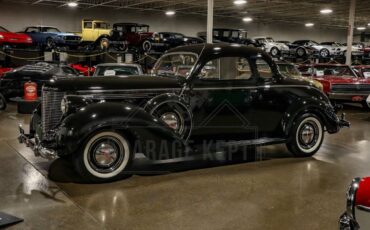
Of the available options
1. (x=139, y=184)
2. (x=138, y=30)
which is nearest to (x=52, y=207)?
(x=139, y=184)

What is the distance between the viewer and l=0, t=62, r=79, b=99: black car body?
40.4 feet

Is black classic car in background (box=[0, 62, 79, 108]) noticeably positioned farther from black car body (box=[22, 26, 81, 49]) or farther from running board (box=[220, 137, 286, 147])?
running board (box=[220, 137, 286, 147])

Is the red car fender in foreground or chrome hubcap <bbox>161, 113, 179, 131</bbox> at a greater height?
chrome hubcap <bbox>161, 113, 179, 131</bbox>

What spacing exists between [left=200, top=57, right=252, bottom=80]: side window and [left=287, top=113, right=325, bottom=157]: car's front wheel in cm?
121

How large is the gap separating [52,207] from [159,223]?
3.98 ft

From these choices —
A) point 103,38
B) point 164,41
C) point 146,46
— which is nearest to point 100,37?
point 103,38

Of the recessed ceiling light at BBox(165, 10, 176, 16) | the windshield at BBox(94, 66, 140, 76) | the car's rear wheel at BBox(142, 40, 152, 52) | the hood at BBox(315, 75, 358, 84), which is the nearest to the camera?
the windshield at BBox(94, 66, 140, 76)

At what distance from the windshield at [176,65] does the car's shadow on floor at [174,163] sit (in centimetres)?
131

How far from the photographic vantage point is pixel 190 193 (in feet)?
15.2

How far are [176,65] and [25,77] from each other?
8.17 m

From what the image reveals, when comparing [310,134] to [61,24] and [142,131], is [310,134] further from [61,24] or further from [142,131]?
[61,24]

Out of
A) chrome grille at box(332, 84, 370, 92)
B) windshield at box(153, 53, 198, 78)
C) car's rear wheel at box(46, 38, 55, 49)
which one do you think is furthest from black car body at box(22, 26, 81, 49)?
windshield at box(153, 53, 198, 78)

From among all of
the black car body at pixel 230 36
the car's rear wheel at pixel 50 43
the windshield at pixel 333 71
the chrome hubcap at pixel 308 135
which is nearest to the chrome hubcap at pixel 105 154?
the chrome hubcap at pixel 308 135

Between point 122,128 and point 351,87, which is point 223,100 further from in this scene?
point 351,87
